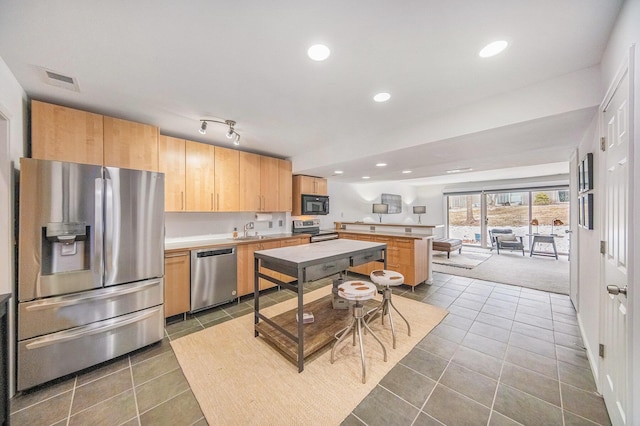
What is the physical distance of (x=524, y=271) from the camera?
5215 millimetres

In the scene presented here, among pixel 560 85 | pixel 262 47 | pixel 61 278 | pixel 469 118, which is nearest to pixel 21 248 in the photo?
pixel 61 278

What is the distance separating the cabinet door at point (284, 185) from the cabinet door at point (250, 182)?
478mm

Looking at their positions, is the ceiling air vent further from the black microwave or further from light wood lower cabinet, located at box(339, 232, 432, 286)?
light wood lower cabinet, located at box(339, 232, 432, 286)

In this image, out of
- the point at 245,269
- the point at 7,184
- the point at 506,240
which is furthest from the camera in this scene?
the point at 506,240

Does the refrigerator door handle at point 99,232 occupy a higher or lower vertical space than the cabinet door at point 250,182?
lower

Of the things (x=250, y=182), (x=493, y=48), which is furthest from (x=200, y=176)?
(x=493, y=48)

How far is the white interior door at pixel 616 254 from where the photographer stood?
4.06ft

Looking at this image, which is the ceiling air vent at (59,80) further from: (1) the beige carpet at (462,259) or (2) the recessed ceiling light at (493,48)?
(1) the beige carpet at (462,259)

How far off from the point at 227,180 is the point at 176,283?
5.37ft

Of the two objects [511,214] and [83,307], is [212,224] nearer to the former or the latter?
[83,307]

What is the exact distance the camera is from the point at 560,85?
1.92m

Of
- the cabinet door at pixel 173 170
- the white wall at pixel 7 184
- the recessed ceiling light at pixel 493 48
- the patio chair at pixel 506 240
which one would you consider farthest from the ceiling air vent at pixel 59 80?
the patio chair at pixel 506 240

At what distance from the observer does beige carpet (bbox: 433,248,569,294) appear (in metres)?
4.34

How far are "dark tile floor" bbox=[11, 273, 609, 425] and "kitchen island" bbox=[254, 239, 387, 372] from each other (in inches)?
26.3
